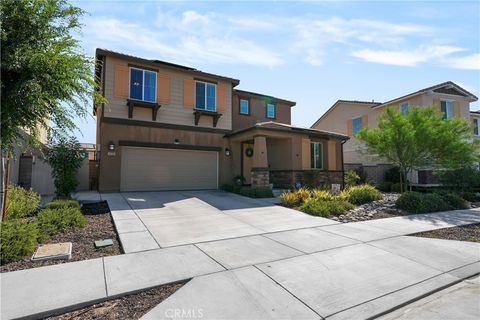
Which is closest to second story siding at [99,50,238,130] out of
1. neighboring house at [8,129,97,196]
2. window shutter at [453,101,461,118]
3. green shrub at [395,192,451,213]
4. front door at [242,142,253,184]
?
front door at [242,142,253,184]

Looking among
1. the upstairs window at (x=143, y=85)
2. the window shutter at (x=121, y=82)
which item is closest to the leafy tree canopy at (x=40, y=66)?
the window shutter at (x=121, y=82)

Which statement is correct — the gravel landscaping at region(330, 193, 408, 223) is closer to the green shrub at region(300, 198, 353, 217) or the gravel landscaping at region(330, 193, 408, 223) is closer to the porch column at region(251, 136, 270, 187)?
the green shrub at region(300, 198, 353, 217)

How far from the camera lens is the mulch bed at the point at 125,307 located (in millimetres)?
2877

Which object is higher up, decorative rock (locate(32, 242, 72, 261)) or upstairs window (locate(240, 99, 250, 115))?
upstairs window (locate(240, 99, 250, 115))

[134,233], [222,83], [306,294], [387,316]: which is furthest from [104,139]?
[387,316]

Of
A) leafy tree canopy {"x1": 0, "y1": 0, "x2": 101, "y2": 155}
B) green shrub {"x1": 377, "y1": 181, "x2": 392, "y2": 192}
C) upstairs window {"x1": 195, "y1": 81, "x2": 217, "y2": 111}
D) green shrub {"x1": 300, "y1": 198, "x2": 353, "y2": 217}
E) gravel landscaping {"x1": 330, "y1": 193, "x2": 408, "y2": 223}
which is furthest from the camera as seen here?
green shrub {"x1": 377, "y1": 181, "x2": 392, "y2": 192}

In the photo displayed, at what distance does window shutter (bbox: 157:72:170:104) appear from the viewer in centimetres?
1368

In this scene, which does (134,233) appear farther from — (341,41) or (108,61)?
→ (108,61)

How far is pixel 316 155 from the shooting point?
15969 millimetres

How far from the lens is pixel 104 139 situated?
1244cm

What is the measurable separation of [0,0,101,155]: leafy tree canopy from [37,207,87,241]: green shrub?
1804 millimetres

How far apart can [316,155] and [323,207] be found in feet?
24.8

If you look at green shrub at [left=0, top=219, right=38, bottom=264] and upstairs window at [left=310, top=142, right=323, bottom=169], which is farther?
upstairs window at [left=310, top=142, right=323, bottom=169]

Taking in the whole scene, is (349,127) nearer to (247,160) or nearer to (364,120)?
(364,120)
